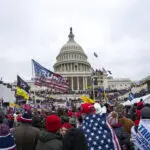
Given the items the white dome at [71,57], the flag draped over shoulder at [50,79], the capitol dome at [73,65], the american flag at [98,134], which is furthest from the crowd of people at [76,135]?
the white dome at [71,57]

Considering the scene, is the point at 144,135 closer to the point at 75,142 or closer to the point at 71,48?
the point at 75,142

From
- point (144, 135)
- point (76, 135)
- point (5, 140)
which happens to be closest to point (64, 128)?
point (76, 135)

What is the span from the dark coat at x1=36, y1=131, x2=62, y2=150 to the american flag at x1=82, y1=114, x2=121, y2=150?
420mm

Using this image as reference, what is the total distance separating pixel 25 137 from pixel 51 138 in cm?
125

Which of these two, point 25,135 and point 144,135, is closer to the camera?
point 144,135

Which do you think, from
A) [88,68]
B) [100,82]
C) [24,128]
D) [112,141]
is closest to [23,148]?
[24,128]

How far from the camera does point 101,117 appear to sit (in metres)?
5.20

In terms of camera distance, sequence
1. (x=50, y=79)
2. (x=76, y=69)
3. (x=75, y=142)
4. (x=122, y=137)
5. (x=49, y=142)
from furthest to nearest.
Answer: (x=76, y=69) < (x=50, y=79) < (x=122, y=137) < (x=49, y=142) < (x=75, y=142)

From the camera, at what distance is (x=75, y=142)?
462 centimetres

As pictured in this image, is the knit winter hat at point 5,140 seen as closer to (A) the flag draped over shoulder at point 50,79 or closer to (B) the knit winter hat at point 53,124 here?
(B) the knit winter hat at point 53,124

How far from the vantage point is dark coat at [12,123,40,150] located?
6.04 meters

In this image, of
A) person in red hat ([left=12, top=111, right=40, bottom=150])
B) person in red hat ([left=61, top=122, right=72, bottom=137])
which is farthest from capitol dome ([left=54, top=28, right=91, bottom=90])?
person in red hat ([left=12, top=111, right=40, bottom=150])

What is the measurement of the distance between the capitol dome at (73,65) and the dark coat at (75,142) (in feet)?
358

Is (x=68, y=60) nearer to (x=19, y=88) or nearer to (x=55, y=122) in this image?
(x=19, y=88)
